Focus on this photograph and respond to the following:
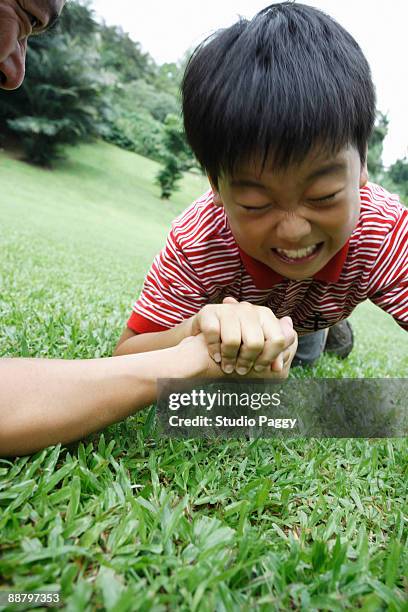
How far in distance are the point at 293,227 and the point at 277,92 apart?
32 cm

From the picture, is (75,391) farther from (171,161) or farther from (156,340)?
(171,161)

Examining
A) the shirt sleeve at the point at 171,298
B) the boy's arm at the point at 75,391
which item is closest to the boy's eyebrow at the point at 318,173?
the boy's arm at the point at 75,391

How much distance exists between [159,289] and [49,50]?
18976 millimetres

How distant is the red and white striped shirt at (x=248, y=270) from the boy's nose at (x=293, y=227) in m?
0.39

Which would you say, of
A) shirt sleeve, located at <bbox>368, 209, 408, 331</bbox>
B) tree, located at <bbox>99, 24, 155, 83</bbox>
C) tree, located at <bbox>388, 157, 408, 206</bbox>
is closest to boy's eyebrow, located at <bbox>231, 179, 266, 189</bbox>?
shirt sleeve, located at <bbox>368, 209, 408, 331</bbox>

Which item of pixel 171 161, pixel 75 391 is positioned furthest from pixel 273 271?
pixel 171 161

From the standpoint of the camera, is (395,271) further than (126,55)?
No

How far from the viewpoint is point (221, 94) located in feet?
4.13

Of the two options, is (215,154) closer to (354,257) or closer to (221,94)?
(221,94)

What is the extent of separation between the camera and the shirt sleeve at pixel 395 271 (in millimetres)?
1655

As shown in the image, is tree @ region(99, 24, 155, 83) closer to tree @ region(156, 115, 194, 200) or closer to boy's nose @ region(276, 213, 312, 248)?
tree @ region(156, 115, 194, 200)

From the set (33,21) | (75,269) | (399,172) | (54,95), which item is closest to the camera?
(33,21)

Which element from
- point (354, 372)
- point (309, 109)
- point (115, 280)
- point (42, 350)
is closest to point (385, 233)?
point (309, 109)

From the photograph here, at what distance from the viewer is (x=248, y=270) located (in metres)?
1.71
